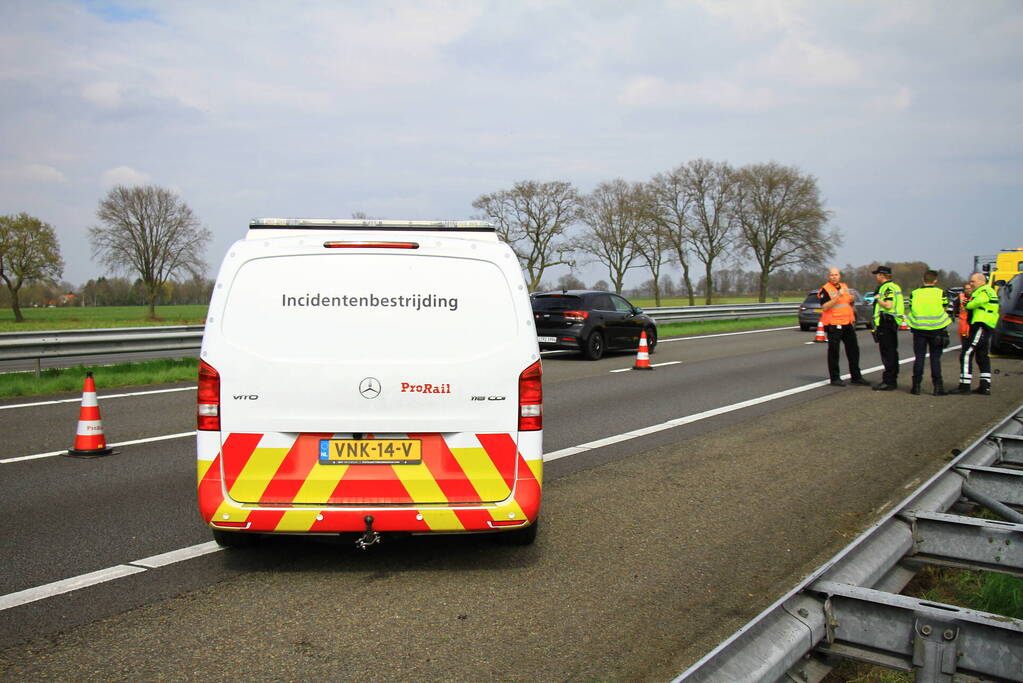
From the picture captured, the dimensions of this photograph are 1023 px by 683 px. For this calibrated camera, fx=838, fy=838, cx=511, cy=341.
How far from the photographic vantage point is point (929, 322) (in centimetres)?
1236

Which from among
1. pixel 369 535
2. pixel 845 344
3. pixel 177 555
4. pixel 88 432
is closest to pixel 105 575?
pixel 177 555

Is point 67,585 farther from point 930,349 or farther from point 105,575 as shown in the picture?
point 930,349

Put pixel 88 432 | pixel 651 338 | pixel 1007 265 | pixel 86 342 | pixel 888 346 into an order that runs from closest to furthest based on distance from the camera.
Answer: pixel 88 432 < pixel 888 346 < pixel 86 342 < pixel 651 338 < pixel 1007 265

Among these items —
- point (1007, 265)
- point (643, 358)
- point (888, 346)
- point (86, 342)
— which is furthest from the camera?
point (1007, 265)

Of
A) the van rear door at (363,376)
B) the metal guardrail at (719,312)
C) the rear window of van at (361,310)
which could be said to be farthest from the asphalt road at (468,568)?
the metal guardrail at (719,312)

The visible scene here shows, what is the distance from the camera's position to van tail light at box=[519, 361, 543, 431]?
454 cm

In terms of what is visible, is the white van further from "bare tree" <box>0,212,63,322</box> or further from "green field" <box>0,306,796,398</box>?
"bare tree" <box>0,212,63,322</box>

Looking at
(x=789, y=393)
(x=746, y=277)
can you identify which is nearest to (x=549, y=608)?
(x=789, y=393)

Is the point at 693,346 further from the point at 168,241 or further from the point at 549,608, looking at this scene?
the point at 168,241

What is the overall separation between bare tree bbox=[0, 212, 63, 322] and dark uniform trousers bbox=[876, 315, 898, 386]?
53100 millimetres

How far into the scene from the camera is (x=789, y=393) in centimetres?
1284

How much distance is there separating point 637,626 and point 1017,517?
8.11 feet

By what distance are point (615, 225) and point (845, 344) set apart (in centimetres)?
4727

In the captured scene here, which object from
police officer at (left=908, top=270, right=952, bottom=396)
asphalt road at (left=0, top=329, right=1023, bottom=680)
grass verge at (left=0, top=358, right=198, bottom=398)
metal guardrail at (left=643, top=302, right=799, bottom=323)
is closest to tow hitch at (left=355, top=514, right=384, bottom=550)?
asphalt road at (left=0, top=329, right=1023, bottom=680)
